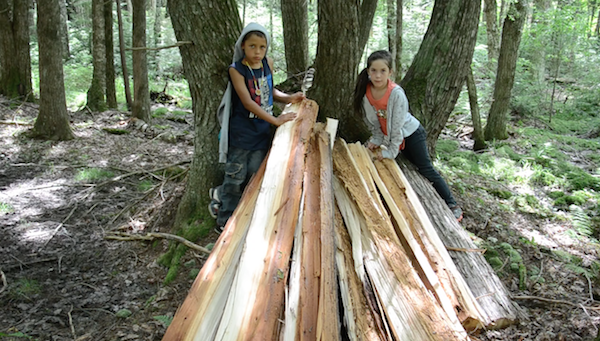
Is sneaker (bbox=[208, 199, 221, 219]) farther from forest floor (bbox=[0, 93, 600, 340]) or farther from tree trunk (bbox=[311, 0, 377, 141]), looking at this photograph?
tree trunk (bbox=[311, 0, 377, 141])

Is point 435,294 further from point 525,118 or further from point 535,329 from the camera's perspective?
point 525,118

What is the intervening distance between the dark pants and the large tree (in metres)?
9.85

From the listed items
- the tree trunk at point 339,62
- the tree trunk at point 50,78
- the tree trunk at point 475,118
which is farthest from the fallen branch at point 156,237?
the tree trunk at point 475,118

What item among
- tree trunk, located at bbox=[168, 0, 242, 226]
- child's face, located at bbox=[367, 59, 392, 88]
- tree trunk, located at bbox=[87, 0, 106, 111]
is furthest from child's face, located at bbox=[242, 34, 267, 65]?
tree trunk, located at bbox=[87, 0, 106, 111]

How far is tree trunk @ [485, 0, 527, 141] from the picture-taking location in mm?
9023

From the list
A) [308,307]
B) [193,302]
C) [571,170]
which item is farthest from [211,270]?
[571,170]

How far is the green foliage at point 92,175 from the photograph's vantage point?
603 centimetres

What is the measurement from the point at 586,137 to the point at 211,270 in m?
13.3

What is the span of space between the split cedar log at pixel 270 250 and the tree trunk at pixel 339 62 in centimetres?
103

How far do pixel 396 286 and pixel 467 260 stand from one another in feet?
3.45

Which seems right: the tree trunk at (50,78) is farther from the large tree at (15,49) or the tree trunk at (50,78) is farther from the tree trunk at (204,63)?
the tree trunk at (204,63)

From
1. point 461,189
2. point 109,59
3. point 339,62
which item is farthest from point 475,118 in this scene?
point 109,59

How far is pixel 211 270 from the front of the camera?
8.29 feet

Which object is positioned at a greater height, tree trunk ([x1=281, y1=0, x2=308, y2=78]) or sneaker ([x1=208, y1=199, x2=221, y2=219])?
tree trunk ([x1=281, y1=0, x2=308, y2=78])
